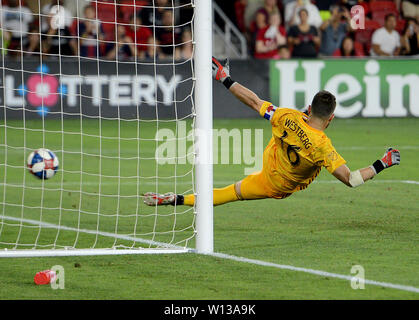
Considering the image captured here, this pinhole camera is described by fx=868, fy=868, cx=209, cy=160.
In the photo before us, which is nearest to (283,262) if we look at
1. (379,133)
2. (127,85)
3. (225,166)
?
(225,166)

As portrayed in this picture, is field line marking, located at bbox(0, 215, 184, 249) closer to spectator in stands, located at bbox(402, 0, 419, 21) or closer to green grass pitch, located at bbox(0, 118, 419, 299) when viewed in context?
green grass pitch, located at bbox(0, 118, 419, 299)

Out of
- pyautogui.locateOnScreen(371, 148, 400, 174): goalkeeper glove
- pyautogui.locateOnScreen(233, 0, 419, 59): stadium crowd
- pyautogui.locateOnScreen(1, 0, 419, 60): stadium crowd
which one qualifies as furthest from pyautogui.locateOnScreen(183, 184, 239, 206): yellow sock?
pyautogui.locateOnScreen(233, 0, 419, 59): stadium crowd

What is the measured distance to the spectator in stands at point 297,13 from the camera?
70.4 feet

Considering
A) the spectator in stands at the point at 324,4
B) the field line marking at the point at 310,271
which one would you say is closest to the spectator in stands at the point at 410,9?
the spectator in stands at the point at 324,4

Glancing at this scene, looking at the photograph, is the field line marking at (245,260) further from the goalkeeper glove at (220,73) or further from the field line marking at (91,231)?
the goalkeeper glove at (220,73)

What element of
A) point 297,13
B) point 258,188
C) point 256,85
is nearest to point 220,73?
point 258,188

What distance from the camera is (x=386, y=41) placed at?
21266mm

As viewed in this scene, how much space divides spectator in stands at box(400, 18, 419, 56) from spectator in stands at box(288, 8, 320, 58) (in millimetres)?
2196

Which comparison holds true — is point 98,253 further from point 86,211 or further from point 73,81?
point 73,81

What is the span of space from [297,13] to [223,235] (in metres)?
13.6

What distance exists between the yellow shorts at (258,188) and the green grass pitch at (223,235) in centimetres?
A: 38

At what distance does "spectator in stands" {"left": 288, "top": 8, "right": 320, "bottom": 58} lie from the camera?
20391 mm

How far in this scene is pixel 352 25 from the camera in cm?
2125

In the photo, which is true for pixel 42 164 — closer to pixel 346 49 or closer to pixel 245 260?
pixel 245 260
